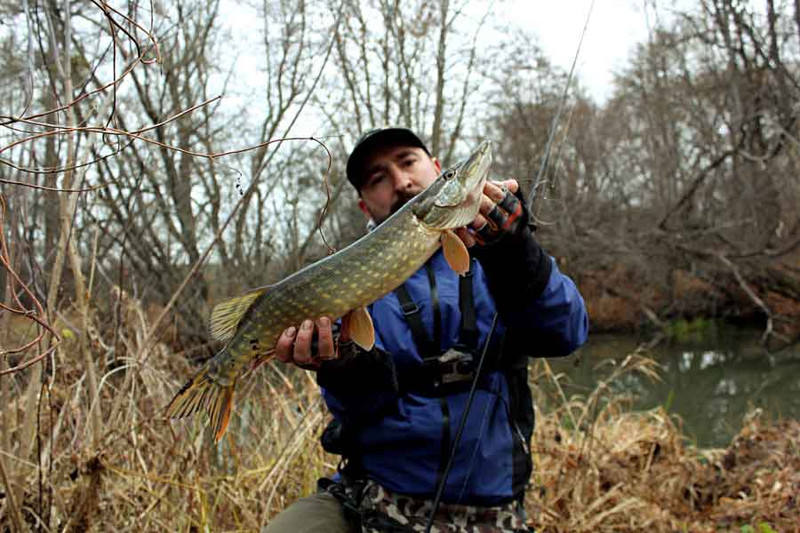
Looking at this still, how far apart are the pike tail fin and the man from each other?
0.62ft

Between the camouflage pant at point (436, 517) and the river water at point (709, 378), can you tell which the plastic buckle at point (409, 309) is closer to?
the camouflage pant at point (436, 517)

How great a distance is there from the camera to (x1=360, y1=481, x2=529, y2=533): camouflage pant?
5.78ft

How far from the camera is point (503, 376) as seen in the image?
6.38 feet

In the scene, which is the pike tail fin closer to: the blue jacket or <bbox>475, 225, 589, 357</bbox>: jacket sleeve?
the blue jacket

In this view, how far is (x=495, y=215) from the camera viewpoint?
1.60 metres

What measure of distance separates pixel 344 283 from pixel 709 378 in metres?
9.62

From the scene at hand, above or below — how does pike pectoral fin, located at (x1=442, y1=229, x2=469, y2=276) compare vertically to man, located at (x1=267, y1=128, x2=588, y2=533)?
above

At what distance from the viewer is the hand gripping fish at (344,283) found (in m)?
1.52

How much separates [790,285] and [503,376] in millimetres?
11862

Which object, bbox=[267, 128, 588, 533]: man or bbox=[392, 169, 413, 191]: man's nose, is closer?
bbox=[267, 128, 588, 533]: man

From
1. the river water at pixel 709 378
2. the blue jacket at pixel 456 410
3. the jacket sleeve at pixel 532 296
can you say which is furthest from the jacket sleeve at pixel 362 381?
the river water at pixel 709 378

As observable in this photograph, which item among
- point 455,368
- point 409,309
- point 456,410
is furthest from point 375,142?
point 456,410

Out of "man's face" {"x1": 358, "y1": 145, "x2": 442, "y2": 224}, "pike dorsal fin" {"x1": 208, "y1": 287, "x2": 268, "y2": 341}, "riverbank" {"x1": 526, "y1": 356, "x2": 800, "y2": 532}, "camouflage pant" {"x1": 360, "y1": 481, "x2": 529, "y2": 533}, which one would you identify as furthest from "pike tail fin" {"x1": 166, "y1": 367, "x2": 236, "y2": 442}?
"riverbank" {"x1": 526, "y1": 356, "x2": 800, "y2": 532}

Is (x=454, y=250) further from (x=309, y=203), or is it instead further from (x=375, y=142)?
(x=309, y=203)
